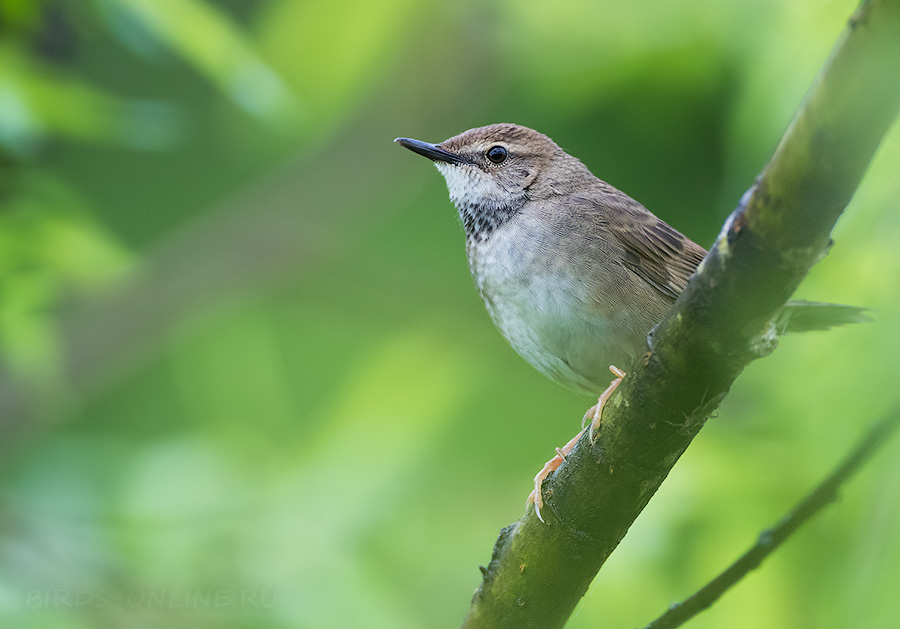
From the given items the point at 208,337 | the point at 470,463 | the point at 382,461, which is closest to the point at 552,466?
the point at 382,461

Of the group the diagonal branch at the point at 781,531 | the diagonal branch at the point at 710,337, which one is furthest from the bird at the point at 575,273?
the diagonal branch at the point at 781,531

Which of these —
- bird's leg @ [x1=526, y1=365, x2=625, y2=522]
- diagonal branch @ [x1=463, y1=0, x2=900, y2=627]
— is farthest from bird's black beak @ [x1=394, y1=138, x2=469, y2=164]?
diagonal branch @ [x1=463, y1=0, x2=900, y2=627]

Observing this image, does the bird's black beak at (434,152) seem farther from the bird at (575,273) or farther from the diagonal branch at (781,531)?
the diagonal branch at (781,531)

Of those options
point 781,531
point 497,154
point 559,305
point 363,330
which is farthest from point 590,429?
point 363,330

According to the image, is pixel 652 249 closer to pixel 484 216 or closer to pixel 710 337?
pixel 484 216

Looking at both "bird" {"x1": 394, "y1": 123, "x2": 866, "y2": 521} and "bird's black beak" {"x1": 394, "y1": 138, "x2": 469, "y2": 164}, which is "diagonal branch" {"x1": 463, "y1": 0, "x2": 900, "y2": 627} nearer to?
"bird" {"x1": 394, "y1": 123, "x2": 866, "y2": 521}

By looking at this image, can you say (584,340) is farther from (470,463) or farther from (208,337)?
(208,337)

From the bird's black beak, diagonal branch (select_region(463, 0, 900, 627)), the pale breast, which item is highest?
the bird's black beak
